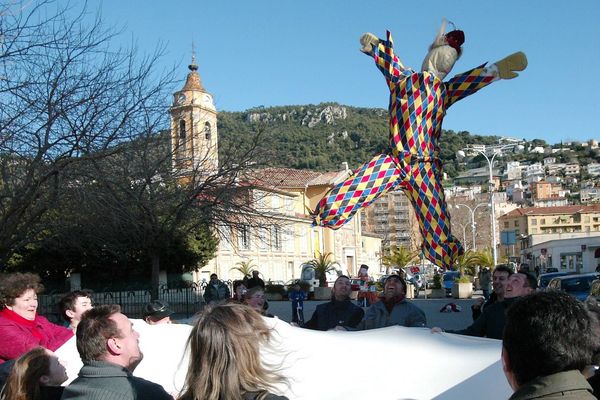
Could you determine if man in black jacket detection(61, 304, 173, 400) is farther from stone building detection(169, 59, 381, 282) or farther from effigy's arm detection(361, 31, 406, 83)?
effigy's arm detection(361, 31, 406, 83)

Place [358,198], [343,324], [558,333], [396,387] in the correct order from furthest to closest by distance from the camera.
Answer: [343,324] < [358,198] < [396,387] < [558,333]

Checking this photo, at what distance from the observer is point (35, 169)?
10.5 metres

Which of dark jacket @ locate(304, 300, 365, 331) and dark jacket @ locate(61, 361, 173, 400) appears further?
dark jacket @ locate(304, 300, 365, 331)

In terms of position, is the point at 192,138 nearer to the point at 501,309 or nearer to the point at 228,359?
the point at 501,309

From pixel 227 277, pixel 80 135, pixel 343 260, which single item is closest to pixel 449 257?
pixel 80 135

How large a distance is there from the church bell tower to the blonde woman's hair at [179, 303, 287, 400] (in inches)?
491

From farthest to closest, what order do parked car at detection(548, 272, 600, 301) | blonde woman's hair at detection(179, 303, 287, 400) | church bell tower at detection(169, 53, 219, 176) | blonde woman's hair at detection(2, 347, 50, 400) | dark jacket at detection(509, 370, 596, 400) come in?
parked car at detection(548, 272, 600, 301) < church bell tower at detection(169, 53, 219, 176) < blonde woman's hair at detection(2, 347, 50, 400) < blonde woman's hair at detection(179, 303, 287, 400) < dark jacket at detection(509, 370, 596, 400)

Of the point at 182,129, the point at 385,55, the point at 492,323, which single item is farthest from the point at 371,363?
Result: the point at 182,129

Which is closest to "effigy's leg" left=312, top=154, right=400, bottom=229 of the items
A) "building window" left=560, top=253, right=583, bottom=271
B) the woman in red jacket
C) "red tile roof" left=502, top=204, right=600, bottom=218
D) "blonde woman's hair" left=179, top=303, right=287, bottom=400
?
the woman in red jacket

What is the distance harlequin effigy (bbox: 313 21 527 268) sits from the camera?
23.0ft

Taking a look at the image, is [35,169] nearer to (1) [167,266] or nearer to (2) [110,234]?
(2) [110,234]

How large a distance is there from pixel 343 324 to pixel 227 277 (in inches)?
1571

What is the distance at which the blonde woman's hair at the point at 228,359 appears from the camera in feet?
9.20

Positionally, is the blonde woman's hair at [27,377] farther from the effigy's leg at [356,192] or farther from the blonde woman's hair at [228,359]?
the effigy's leg at [356,192]
